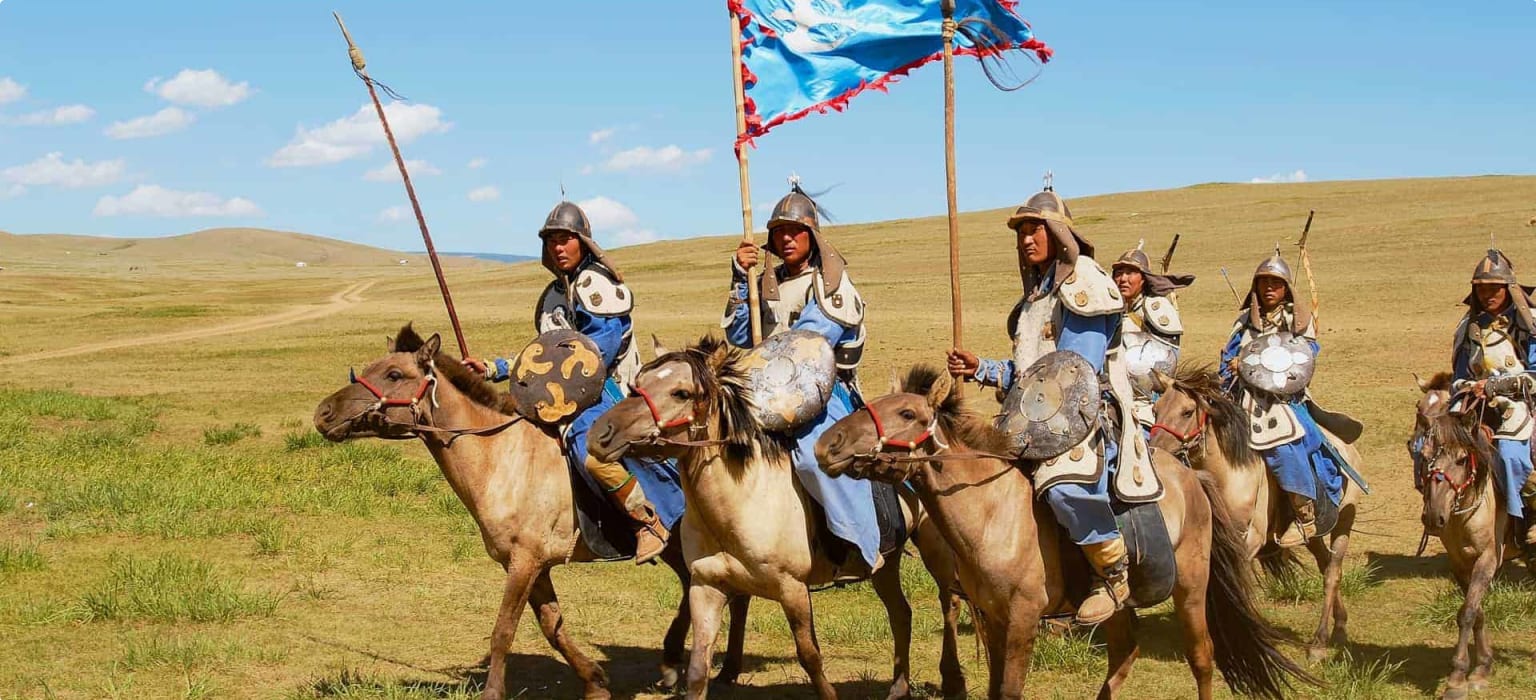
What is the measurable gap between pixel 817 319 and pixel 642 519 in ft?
5.20

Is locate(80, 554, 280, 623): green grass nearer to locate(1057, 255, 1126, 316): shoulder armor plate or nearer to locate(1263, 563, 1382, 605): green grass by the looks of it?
locate(1057, 255, 1126, 316): shoulder armor plate

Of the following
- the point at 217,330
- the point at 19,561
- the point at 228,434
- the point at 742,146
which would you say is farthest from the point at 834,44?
the point at 217,330

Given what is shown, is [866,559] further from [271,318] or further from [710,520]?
[271,318]

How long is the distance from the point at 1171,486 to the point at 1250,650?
115cm

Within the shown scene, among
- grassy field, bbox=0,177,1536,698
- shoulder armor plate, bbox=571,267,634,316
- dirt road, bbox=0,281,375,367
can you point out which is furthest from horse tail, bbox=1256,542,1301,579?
dirt road, bbox=0,281,375,367

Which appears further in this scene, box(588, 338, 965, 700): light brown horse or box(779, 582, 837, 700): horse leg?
box(779, 582, 837, 700): horse leg

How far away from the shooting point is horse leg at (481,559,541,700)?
7.39m

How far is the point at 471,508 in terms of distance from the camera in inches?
302

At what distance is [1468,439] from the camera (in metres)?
8.58

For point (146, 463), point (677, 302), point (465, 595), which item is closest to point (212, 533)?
point (465, 595)

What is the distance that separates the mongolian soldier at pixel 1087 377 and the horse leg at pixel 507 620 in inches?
114

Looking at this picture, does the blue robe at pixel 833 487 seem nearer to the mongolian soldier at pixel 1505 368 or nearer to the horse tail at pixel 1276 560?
the horse tail at pixel 1276 560

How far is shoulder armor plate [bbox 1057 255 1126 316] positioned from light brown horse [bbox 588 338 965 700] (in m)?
1.68

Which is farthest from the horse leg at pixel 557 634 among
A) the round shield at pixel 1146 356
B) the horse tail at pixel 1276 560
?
the horse tail at pixel 1276 560
